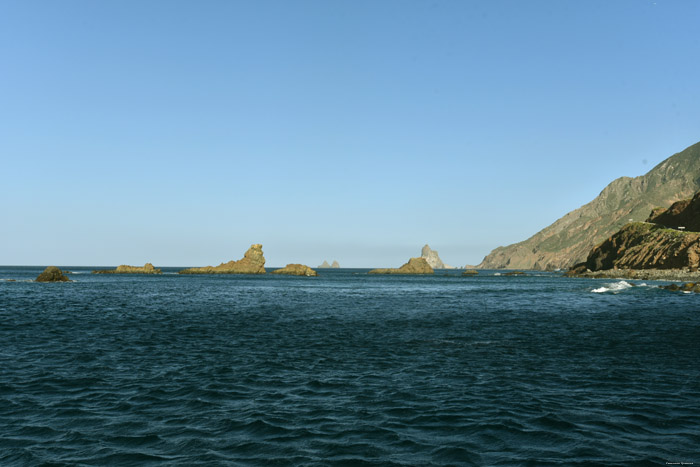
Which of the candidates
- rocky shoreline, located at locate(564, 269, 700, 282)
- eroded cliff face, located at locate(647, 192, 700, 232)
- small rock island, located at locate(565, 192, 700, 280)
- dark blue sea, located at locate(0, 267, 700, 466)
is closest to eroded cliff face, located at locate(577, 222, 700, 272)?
small rock island, located at locate(565, 192, 700, 280)

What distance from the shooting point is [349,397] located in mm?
16141

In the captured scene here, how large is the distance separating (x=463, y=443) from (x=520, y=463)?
1.59 meters

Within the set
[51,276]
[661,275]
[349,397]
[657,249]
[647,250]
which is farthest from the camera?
[647,250]

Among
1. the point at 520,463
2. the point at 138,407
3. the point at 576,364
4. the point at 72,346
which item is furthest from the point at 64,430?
the point at 576,364

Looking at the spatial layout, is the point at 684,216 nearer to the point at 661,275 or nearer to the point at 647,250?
the point at 647,250

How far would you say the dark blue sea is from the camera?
11.3 meters

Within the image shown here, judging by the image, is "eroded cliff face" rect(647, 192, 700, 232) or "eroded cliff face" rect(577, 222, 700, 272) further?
"eroded cliff face" rect(647, 192, 700, 232)

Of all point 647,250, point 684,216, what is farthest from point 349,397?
point 684,216

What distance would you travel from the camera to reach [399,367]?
21328mm

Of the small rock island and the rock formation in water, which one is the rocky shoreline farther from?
the rock formation in water

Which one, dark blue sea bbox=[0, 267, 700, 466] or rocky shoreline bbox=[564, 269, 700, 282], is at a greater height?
rocky shoreline bbox=[564, 269, 700, 282]

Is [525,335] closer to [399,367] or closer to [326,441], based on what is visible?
[399,367]

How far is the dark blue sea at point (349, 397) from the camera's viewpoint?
11281 millimetres

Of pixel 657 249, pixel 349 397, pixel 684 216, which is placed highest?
pixel 684 216
